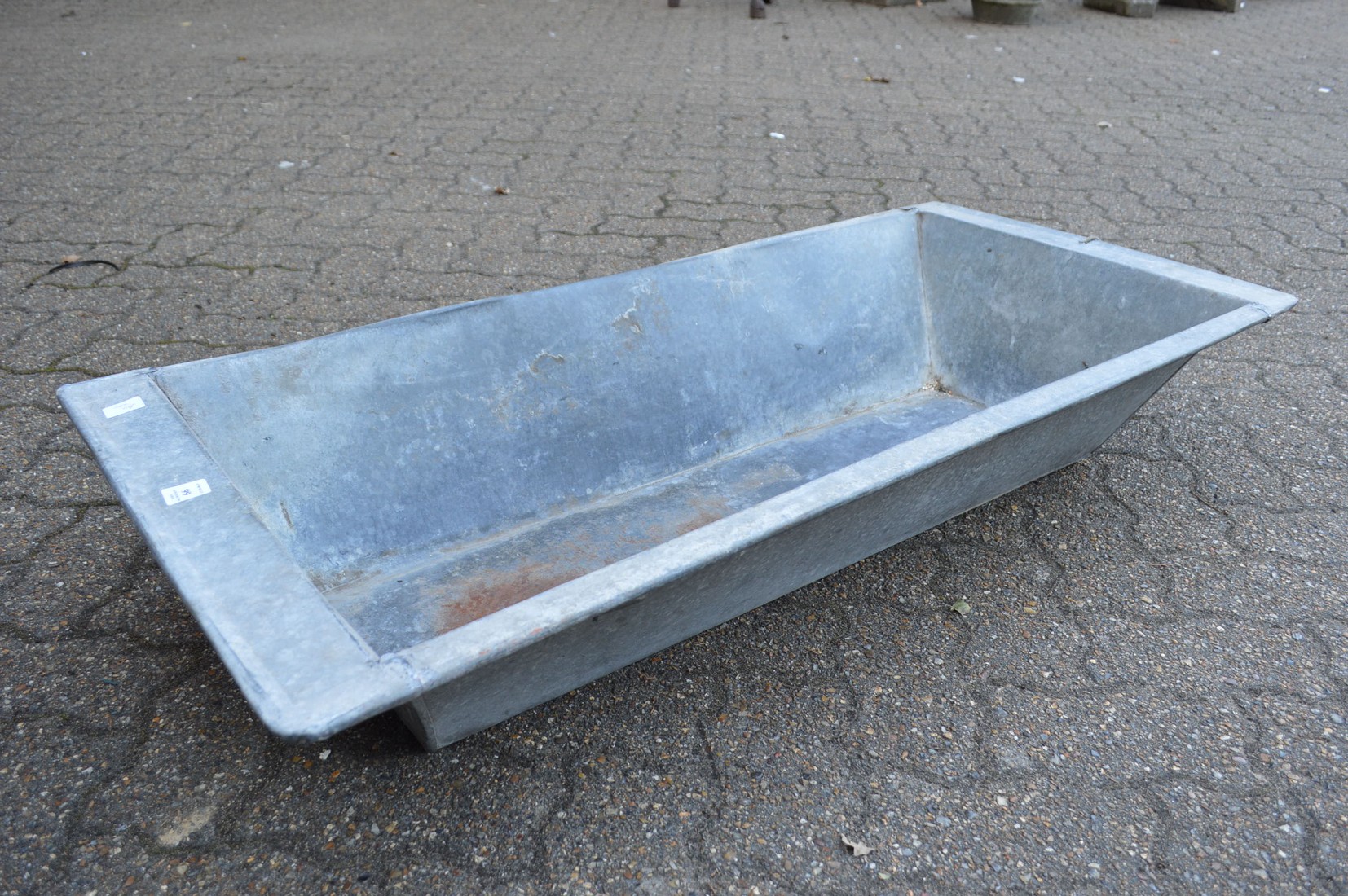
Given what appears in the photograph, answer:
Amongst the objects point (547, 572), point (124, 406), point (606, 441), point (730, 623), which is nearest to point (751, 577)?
point (730, 623)

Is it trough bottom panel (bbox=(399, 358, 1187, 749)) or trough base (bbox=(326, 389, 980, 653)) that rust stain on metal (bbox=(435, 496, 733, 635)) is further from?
trough bottom panel (bbox=(399, 358, 1187, 749))

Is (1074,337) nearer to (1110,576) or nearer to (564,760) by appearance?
(1110,576)

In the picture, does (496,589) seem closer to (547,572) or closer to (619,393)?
(547,572)

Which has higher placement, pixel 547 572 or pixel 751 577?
pixel 751 577

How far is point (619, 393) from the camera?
2201 mm

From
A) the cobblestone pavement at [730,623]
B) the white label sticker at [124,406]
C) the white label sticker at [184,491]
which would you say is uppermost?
the white label sticker at [124,406]

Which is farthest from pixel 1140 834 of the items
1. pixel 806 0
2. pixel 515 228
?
pixel 806 0

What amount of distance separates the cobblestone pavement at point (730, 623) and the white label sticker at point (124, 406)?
491 mm

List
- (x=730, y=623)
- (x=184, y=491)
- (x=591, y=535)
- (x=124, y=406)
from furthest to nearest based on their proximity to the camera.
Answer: (x=591, y=535), (x=730, y=623), (x=124, y=406), (x=184, y=491)

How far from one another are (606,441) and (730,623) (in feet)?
1.78

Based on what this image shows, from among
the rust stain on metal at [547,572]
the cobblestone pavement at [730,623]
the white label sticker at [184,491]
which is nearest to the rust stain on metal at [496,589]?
the rust stain on metal at [547,572]

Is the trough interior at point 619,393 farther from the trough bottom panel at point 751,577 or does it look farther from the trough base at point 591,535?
the trough bottom panel at point 751,577

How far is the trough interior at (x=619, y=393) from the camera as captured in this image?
1.79 metres

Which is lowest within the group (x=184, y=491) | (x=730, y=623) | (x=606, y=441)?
(x=730, y=623)
